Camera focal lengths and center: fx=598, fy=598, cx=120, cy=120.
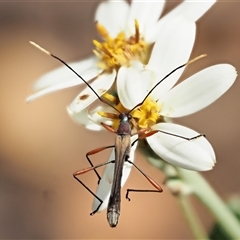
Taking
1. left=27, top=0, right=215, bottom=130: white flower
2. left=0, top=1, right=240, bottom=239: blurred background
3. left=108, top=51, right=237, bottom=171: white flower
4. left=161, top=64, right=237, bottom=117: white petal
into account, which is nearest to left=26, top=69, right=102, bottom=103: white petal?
left=27, top=0, right=215, bottom=130: white flower

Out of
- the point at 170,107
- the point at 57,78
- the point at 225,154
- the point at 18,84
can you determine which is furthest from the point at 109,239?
the point at 170,107

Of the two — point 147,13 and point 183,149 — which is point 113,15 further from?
point 183,149

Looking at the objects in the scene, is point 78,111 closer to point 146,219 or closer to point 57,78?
point 57,78

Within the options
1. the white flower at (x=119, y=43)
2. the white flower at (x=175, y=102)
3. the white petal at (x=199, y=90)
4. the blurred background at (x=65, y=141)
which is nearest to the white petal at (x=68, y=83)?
the white flower at (x=119, y=43)

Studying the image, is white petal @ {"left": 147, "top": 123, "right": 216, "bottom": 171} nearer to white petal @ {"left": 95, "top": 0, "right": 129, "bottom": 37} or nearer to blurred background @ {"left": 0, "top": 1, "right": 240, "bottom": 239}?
white petal @ {"left": 95, "top": 0, "right": 129, "bottom": 37}

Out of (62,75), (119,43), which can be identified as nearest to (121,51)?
(119,43)

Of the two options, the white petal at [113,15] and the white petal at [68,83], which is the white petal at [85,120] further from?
the white petal at [113,15]
